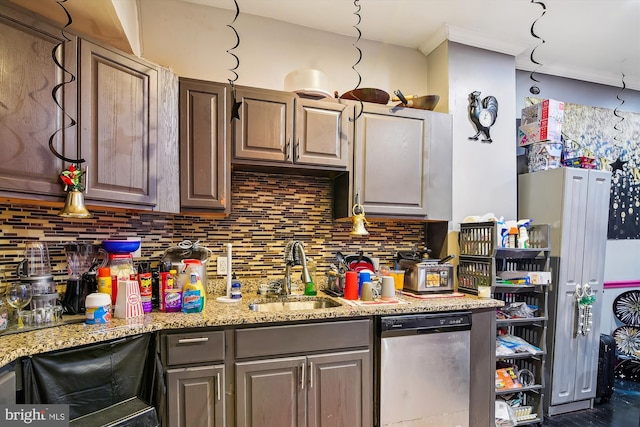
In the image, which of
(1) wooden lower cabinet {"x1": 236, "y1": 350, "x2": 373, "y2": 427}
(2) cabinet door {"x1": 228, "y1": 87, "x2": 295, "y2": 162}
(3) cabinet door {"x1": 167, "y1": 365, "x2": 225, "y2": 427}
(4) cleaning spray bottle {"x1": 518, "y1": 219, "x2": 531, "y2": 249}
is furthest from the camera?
(4) cleaning spray bottle {"x1": 518, "y1": 219, "x2": 531, "y2": 249}

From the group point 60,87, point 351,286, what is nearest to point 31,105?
point 60,87

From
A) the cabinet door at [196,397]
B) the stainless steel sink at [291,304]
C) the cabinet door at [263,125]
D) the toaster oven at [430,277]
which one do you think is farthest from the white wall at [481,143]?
the cabinet door at [196,397]

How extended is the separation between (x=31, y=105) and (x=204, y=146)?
0.79m

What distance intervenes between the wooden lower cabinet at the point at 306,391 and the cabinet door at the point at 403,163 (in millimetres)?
1025

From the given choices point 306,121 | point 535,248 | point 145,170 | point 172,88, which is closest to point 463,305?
point 535,248

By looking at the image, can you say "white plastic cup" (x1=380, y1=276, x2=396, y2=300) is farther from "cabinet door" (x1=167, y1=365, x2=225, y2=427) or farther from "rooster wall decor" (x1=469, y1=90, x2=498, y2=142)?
"rooster wall decor" (x1=469, y1=90, x2=498, y2=142)

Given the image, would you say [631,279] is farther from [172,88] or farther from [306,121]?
[172,88]

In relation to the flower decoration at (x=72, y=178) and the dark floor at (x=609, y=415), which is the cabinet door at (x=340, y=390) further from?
the dark floor at (x=609, y=415)

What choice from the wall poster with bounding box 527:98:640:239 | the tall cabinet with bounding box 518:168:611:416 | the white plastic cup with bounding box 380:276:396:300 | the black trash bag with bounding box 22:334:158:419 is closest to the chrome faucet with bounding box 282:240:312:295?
the white plastic cup with bounding box 380:276:396:300

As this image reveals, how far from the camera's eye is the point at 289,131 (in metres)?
2.12

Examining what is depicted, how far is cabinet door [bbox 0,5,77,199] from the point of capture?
130 centimetres

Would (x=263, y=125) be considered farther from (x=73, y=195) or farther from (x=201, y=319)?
(x=201, y=319)

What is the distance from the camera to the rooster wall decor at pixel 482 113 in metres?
2.56

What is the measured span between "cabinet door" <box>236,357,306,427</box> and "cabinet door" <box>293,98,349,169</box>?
4.03 ft
